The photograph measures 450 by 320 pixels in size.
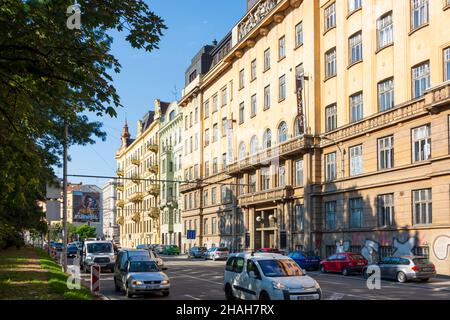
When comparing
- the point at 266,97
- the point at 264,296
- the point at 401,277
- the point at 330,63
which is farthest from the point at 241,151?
the point at 264,296

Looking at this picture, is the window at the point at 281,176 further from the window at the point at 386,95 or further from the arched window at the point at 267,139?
the window at the point at 386,95

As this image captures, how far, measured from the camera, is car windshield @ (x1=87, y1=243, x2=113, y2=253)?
3734 centimetres

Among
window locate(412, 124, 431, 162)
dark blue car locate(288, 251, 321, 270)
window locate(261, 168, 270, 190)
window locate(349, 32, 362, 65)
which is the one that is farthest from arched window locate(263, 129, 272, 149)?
window locate(412, 124, 431, 162)

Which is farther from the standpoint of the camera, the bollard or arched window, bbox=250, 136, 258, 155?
arched window, bbox=250, 136, 258, 155

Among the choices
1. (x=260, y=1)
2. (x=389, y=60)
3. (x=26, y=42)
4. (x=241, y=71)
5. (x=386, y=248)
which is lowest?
(x=386, y=248)

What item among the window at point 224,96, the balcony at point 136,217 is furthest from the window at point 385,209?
the balcony at point 136,217

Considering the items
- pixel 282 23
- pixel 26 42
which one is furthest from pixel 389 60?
pixel 26 42

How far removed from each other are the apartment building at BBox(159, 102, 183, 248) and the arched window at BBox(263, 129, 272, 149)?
1147 inches

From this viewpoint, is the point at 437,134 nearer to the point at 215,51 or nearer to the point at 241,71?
the point at 241,71

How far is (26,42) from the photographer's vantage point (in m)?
11.4

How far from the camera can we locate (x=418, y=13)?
34.6 meters

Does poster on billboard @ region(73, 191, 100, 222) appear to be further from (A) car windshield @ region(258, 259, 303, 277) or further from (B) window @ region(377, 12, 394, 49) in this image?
(A) car windshield @ region(258, 259, 303, 277)

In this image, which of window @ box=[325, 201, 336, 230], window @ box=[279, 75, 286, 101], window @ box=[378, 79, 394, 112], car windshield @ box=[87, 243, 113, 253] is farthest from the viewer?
window @ box=[279, 75, 286, 101]
